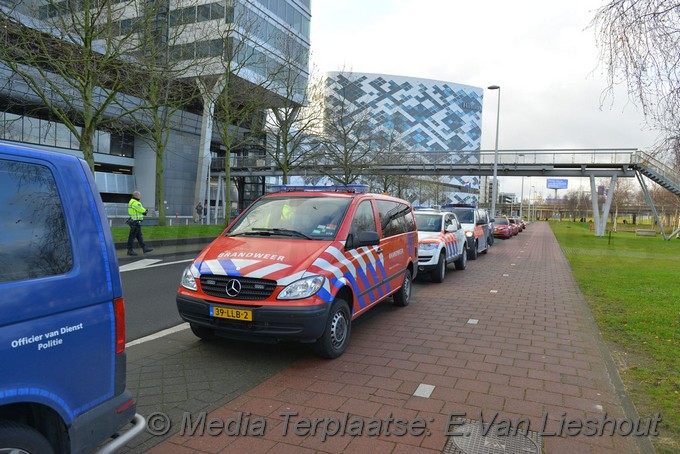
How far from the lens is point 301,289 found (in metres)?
4.30

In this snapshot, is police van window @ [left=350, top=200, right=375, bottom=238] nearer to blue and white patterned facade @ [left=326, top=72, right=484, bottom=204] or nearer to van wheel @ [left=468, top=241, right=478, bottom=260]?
van wheel @ [left=468, top=241, right=478, bottom=260]

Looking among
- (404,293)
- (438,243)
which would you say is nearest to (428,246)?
(438,243)

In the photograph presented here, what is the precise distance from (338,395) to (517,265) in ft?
39.9

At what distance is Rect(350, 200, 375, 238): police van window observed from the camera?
548cm

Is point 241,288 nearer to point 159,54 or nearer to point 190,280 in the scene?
point 190,280

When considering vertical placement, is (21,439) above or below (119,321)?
below

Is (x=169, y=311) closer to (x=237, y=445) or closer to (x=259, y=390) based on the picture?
(x=259, y=390)

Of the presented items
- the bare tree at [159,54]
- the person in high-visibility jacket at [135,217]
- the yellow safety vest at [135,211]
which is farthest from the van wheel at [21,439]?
the bare tree at [159,54]

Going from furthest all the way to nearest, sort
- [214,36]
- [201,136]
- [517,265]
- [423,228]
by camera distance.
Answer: [201,136] → [214,36] → [517,265] → [423,228]

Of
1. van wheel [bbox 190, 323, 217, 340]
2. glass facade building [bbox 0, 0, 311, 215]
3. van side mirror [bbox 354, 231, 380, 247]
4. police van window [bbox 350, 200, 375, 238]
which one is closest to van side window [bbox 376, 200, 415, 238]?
police van window [bbox 350, 200, 375, 238]

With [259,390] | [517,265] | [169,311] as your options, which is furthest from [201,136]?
[259,390]

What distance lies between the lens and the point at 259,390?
3.92 m

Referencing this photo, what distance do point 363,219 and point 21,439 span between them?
4.38 m

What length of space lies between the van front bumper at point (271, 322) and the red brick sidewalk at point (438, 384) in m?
0.41
